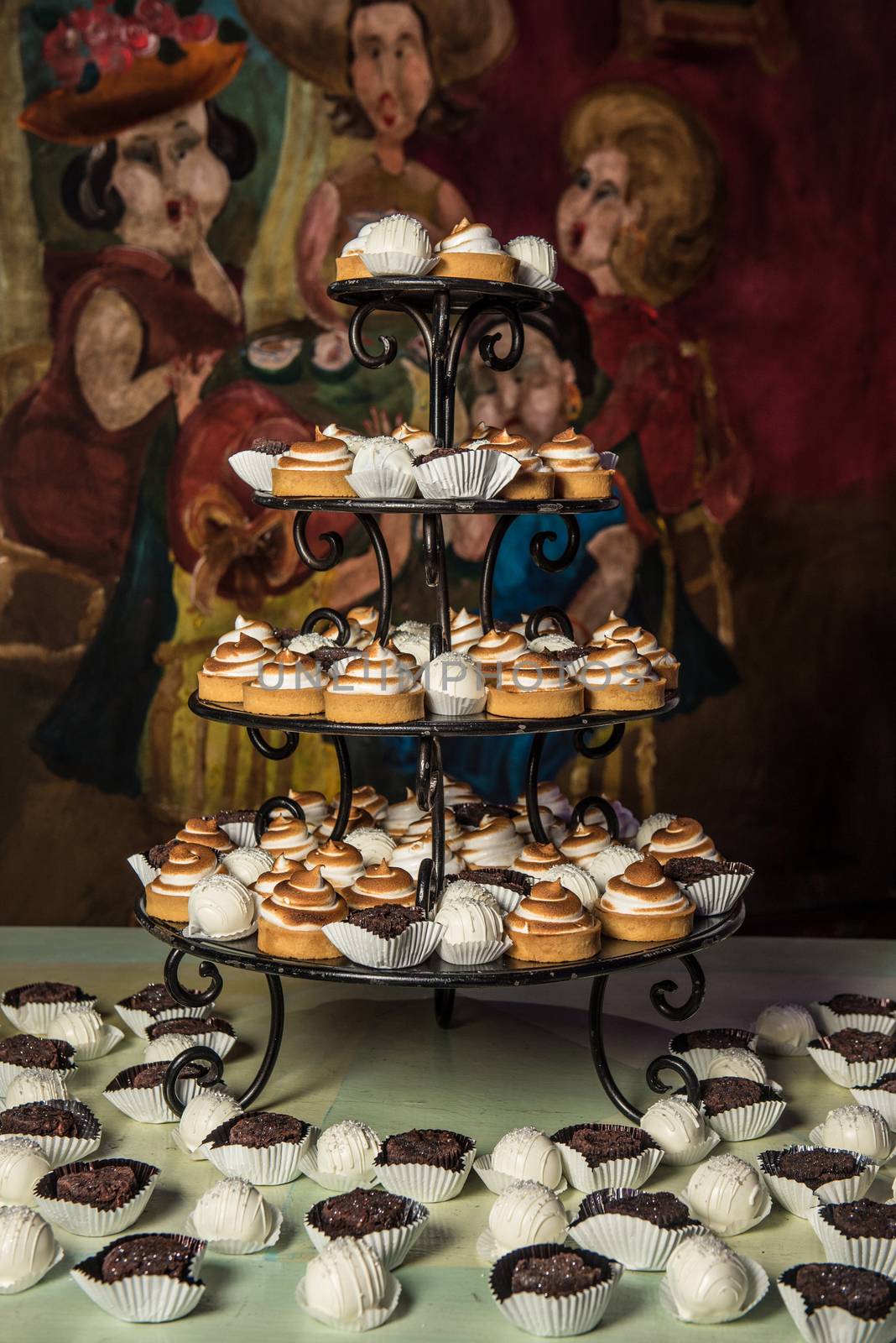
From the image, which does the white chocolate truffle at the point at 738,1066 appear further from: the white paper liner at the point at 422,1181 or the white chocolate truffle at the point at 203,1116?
the white chocolate truffle at the point at 203,1116

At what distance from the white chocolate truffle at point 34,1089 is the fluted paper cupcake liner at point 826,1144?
1648mm

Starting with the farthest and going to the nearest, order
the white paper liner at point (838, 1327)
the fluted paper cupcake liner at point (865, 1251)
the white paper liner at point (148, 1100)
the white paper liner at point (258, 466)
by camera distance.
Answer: the white paper liner at point (258, 466), the white paper liner at point (148, 1100), the fluted paper cupcake liner at point (865, 1251), the white paper liner at point (838, 1327)

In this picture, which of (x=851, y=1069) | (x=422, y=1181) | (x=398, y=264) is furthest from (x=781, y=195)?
(x=422, y=1181)

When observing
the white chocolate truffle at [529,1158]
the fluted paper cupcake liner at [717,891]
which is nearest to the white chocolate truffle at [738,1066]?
the fluted paper cupcake liner at [717,891]

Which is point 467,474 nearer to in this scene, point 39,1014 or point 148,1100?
point 148,1100

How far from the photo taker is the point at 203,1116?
10.9ft

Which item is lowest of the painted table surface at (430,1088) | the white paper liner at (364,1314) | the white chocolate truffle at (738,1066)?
the painted table surface at (430,1088)

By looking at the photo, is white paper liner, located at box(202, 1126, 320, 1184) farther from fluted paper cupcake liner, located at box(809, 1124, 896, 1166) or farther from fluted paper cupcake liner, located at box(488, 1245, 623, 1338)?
fluted paper cupcake liner, located at box(809, 1124, 896, 1166)

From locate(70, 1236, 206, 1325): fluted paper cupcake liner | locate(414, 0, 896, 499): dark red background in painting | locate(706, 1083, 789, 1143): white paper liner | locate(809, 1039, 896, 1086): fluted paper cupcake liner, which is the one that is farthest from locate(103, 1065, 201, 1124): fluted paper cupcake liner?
locate(414, 0, 896, 499): dark red background in painting

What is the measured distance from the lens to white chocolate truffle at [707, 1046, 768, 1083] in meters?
3.60

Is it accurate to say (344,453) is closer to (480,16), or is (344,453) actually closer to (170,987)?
(170,987)

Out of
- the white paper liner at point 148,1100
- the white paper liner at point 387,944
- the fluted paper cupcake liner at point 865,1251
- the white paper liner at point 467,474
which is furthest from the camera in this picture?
the white paper liner at point 148,1100

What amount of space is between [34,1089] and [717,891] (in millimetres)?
1581

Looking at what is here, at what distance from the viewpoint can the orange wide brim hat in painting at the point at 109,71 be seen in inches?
249
